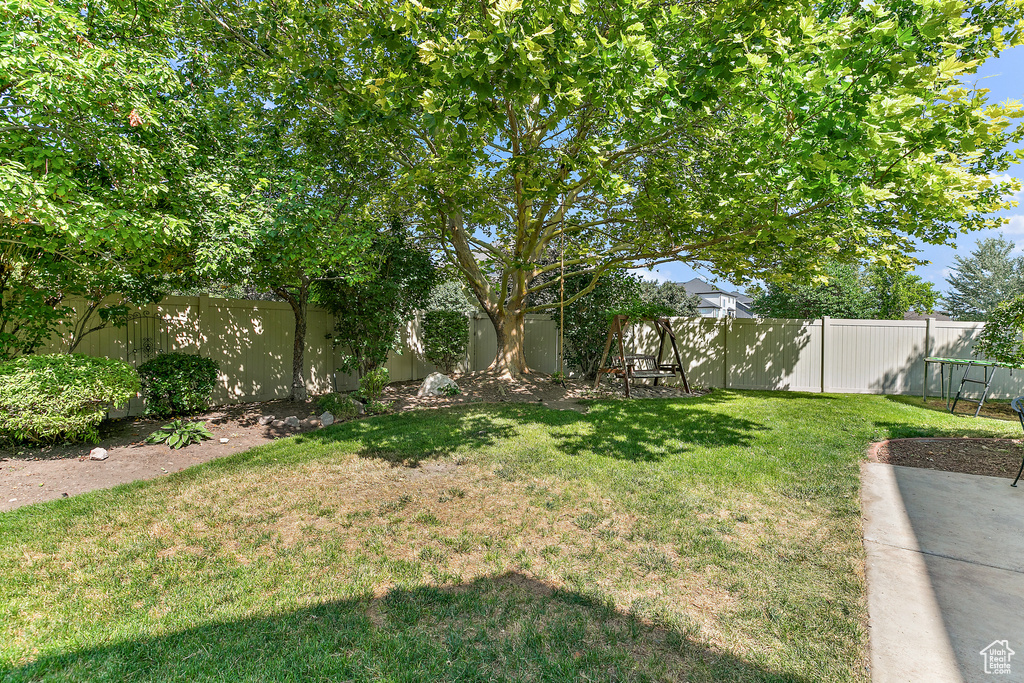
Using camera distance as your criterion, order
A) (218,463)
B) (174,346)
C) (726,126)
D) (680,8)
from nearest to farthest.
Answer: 1. (218,463)
2. (680,8)
3. (726,126)
4. (174,346)

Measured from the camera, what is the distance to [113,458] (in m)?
4.79

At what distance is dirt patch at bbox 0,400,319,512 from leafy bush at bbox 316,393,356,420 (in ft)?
1.37

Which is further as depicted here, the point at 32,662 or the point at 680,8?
the point at 680,8

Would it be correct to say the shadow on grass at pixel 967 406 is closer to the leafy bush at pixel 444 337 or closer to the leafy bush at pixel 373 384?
the leafy bush at pixel 444 337

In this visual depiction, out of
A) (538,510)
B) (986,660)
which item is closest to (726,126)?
(538,510)

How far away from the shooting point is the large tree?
3.32m

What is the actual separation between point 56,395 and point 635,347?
941 cm

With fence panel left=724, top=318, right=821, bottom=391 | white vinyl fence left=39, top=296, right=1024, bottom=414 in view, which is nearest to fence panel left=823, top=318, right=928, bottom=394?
white vinyl fence left=39, top=296, right=1024, bottom=414

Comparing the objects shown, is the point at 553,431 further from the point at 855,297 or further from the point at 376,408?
the point at 855,297

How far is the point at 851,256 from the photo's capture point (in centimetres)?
743

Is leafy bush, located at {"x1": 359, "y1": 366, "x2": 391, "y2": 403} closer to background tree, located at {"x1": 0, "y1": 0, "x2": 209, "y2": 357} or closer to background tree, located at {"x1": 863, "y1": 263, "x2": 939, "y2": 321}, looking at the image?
background tree, located at {"x1": 0, "y1": 0, "x2": 209, "y2": 357}

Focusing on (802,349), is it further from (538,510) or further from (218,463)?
(218,463)

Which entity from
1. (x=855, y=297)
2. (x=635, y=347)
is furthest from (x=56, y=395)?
(x=855, y=297)

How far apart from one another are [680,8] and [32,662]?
7.32 metres
